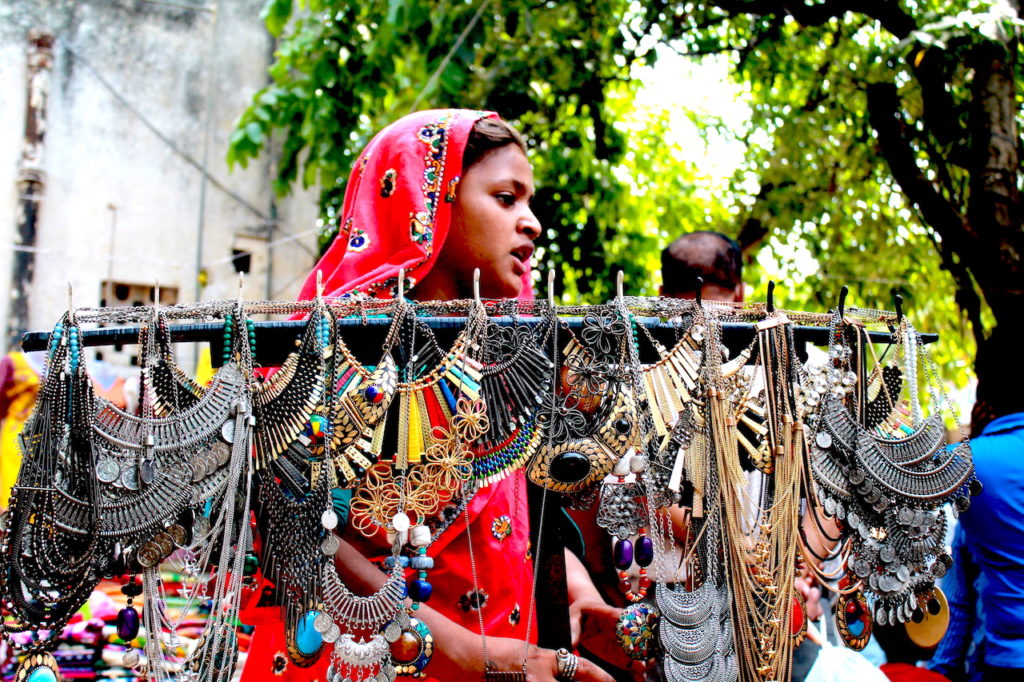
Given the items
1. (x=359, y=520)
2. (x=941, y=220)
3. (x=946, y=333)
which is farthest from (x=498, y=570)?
(x=946, y=333)

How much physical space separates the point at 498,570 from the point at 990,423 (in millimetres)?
1672

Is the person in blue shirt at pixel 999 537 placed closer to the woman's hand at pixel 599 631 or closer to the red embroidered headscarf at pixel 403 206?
the woman's hand at pixel 599 631

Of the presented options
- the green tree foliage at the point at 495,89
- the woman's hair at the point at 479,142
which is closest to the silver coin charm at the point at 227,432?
the woman's hair at the point at 479,142

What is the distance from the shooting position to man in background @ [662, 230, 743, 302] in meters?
3.33

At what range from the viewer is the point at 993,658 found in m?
2.60

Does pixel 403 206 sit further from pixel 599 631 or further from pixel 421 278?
pixel 599 631

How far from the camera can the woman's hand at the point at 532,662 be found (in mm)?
1771

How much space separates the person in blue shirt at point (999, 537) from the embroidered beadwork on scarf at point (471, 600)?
1.51 metres

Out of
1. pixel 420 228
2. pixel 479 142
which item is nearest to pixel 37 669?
pixel 420 228

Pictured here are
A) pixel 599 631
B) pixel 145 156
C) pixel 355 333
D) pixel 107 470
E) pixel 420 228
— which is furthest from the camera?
pixel 145 156

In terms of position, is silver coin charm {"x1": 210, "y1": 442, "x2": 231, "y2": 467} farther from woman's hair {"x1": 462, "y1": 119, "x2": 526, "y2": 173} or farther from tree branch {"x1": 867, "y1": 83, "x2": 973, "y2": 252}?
tree branch {"x1": 867, "y1": 83, "x2": 973, "y2": 252}

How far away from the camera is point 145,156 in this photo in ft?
28.2

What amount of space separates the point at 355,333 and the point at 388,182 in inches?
21.4

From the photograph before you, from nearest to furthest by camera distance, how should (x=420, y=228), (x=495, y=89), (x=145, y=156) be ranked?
(x=420, y=228) < (x=495, y=89) < (x=145, y=156)
